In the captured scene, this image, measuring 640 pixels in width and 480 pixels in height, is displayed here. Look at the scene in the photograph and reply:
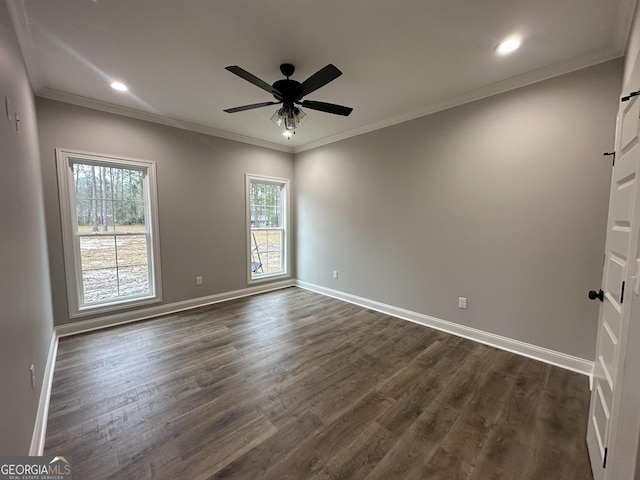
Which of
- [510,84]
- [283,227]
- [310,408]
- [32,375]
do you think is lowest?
[310,408]

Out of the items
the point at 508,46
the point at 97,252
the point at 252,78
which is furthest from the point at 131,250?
the point at 508,46

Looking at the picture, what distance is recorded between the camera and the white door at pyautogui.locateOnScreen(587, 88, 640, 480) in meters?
1.09

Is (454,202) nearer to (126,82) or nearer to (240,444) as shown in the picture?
(240,444)

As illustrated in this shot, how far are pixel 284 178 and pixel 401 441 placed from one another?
4.31 meters

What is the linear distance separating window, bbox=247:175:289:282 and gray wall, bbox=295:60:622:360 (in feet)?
→ 4.99

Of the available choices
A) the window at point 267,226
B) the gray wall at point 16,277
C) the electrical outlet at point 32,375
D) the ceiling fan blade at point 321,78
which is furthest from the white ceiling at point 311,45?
the electrical outlet at point 32,375

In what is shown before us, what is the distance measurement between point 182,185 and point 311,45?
2692mm

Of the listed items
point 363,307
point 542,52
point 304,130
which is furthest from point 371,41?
point 363,307

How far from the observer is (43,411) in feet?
5.61

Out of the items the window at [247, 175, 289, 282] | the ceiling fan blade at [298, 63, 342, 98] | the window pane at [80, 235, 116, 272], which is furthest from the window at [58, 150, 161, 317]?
the ceiling fan blade at [298, 63, 342, 98]

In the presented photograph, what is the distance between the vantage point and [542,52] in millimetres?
2131

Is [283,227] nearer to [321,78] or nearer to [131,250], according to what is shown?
[131,250]

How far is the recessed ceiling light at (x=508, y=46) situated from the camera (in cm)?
200

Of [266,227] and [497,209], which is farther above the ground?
[497,209]
